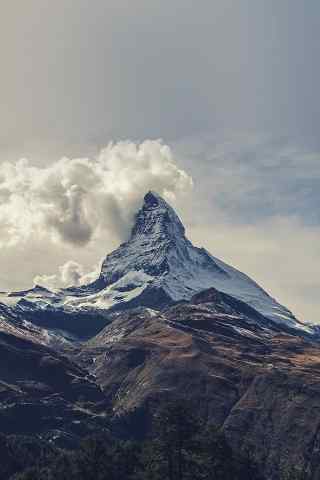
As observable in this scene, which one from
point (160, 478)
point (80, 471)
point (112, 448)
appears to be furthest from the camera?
point (112, 448)

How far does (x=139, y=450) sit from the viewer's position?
192m

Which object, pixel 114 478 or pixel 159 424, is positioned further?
pixel 114 478

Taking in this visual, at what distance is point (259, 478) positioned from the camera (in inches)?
7657

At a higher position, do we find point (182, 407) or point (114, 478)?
point (182, 407)

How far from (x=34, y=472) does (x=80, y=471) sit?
1101cm

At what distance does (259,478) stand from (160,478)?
50.6m

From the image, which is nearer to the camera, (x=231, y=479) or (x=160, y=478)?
(x=160, y=478)

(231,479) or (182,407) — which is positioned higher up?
→ (182,407)

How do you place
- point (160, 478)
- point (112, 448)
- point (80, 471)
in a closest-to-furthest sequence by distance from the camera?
point (160, 478) → point (80, 471) → point (112, 448)

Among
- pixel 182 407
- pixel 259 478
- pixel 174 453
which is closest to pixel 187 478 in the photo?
pixel 174 453

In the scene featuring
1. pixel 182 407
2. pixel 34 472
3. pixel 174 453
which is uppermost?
pixel 182 407

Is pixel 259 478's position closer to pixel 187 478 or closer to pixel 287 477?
pixel 287 477

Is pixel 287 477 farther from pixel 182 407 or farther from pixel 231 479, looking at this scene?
pixel 182 407

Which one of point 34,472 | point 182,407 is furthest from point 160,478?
point 34,472
